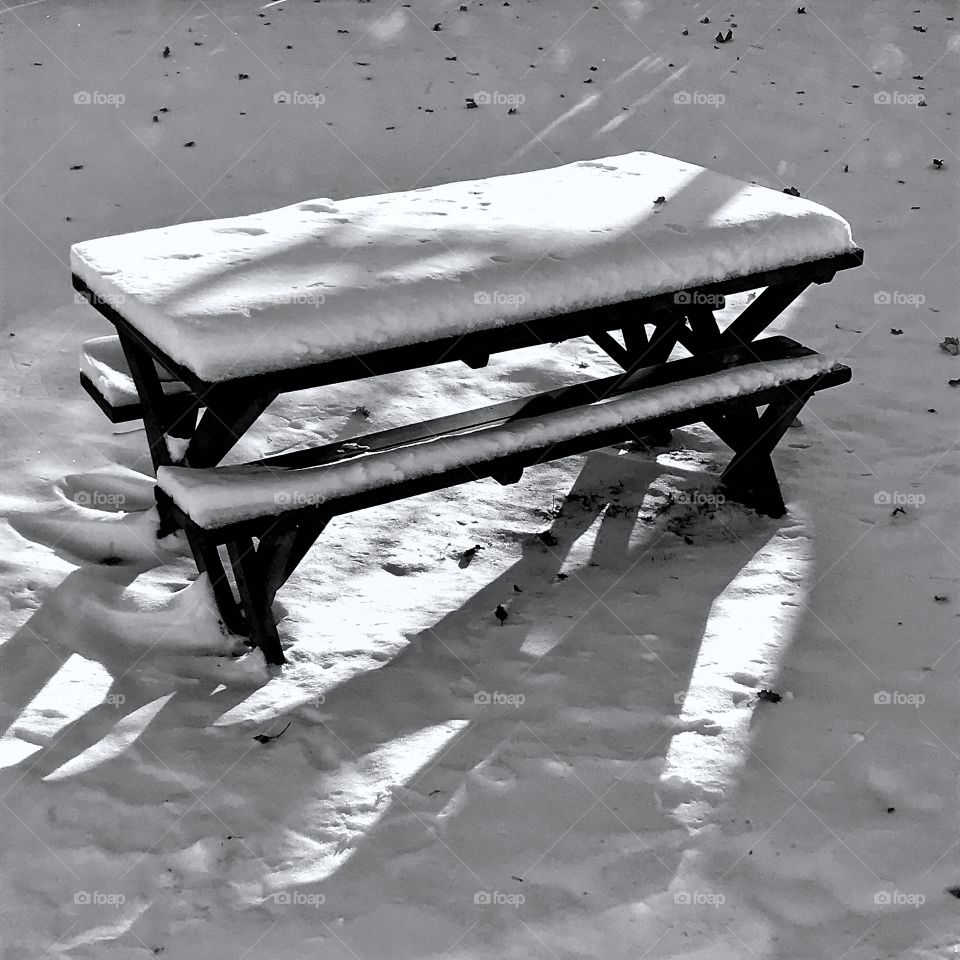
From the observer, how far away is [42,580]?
3469mm

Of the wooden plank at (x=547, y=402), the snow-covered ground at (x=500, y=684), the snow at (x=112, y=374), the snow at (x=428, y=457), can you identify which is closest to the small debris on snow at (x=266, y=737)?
the snow-covered ground at (x=500, y=684)

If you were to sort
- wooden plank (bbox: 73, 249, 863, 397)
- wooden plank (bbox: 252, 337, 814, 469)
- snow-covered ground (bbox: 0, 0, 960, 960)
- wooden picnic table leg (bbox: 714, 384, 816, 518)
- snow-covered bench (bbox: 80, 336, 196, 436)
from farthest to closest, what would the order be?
wooden picnic table leg (bbox: 714, 384, 816, 518) < snow-covered bench (bbox: 80, 336, 196, 436) < wooden plank (bbox: 252, 337, 814, 469) < wooden plank (bbox: 73, 249, 863, 397) < snow-covered ground (bbox: 0, 0, 960, 960)

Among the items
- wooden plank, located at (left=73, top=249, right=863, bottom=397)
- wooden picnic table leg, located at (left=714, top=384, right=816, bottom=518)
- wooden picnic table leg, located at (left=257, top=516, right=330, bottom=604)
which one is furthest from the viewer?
wooden picnic table leg, located at (left=714, top=384, right=816, bottom=518)

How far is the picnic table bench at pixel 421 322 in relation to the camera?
292cm

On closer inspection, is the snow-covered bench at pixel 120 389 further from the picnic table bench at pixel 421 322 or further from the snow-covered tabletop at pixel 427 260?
the snow-covered tabletop at pixel 427 260

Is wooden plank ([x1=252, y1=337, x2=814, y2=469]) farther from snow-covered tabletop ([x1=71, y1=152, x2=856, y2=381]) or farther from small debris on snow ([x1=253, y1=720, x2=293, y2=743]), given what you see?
small debris on snow ([x1=253, y1=720, x2=293, y2=743])

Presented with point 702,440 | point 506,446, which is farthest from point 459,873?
point 702,440

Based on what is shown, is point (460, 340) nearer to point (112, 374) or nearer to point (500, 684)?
point (500, 684)

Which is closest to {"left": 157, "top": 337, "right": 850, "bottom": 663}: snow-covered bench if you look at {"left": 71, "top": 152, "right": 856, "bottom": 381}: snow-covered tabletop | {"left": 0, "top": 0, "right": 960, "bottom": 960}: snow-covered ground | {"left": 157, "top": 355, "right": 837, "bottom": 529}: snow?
{"left": 157, "top": 355, "right": 837, "bottom": 529}: snow

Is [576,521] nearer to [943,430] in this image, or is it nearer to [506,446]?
[506,446]

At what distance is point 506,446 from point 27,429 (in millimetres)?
1911

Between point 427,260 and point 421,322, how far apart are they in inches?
10.2

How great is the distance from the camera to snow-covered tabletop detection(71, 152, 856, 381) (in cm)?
286

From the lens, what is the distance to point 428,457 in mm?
3189
